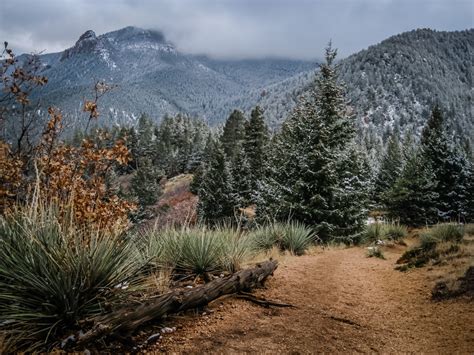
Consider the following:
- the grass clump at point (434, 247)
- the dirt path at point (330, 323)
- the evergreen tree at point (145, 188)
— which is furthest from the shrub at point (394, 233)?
the evergreen tree at point (145, 188)

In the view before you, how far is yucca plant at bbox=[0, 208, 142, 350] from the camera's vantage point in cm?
299

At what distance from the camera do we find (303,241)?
31.3 ft

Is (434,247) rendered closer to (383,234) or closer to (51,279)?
(383,234)

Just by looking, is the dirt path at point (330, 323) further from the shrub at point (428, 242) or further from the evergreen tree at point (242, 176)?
the evergreen tree at point (242, 176)

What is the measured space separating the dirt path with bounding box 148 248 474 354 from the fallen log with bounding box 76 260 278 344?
16 cm

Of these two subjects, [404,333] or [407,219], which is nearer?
[404,333]

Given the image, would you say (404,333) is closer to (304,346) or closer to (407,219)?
(304,346)

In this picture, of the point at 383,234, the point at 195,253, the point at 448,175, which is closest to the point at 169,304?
the point at 195,253

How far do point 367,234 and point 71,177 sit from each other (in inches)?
491

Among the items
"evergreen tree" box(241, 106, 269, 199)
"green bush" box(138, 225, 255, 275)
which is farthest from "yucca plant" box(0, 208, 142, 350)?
"evergreen tree" box(241, 106, 269, 199)

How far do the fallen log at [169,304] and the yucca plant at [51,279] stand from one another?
26 centimetres

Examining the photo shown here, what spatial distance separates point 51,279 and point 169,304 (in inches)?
43.5

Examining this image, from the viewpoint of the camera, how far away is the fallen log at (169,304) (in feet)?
9.74

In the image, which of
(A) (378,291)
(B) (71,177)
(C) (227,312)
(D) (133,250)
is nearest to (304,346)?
(C) (227,312)
